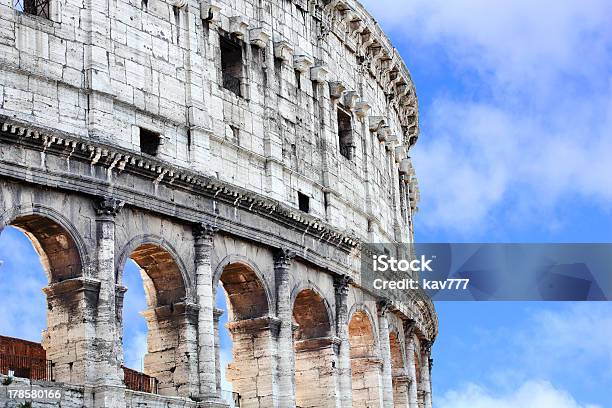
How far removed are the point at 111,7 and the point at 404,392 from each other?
57.2ft

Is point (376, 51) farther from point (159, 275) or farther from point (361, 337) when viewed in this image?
point (159, 275)

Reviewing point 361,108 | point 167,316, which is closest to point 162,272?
point 167,316

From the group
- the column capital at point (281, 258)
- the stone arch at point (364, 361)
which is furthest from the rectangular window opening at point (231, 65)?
the stone arch at point (364, 361)

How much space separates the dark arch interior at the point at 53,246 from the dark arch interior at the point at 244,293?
18.6 feet

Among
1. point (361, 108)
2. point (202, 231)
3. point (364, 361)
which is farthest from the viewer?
point (361, 108)

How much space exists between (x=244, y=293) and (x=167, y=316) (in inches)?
137

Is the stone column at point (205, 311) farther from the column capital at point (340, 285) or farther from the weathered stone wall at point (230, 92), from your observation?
the column capital at point (340, 285)

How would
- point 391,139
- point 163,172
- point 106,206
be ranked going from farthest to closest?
point 391,139
point 163,172
point 106,206

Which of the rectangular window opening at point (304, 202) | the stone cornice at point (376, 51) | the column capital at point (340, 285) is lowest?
the column capital at point (340, 285)

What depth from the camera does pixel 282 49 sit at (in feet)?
119

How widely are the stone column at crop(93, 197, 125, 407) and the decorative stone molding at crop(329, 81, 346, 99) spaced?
11536 millimetres

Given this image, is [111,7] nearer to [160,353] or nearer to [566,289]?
[160,353]

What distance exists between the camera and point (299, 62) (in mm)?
37344

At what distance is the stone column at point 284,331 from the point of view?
3362cm
